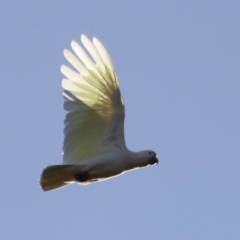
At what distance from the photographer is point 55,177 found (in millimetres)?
11078

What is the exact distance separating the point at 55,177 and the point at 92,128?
94 centimetres

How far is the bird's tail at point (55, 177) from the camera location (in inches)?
433

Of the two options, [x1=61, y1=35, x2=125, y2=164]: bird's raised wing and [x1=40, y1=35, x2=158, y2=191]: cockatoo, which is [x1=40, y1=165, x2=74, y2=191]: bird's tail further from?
[x1=61, y1=35, x2=125, y2=164]: bird's raised wing

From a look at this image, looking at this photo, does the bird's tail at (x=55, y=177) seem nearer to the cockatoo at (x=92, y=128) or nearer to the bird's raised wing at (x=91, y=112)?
the cockatoo at (x=92, y=128)

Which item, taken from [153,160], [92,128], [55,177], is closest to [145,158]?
[153,160]

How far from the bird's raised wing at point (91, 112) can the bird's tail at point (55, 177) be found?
1.11 ft

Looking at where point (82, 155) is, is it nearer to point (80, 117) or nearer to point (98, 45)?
point (80, 117)

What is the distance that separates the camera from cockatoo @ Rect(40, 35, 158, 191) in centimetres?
1111

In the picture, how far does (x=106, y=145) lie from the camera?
11445mm

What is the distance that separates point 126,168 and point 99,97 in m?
1.08

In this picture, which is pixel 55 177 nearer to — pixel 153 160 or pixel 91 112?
pixel 91 112

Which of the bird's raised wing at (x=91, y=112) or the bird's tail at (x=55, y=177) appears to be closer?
the bird's tail at (x=55, y=177)

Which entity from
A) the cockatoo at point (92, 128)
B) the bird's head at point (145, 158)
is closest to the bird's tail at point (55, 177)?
the cockatoo at point (92, 128)

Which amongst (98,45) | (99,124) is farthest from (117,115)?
(98,45)
